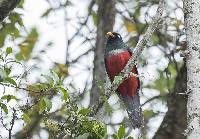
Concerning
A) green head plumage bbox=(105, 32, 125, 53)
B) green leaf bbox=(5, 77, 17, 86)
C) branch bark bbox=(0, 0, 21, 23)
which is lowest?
green leaf bbox=(5, 77, 17, 86)

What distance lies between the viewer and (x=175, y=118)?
473 centimetres

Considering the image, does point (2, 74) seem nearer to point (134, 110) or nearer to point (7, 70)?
point (7, 70)

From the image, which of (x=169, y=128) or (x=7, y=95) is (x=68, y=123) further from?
(x=169, y=128)

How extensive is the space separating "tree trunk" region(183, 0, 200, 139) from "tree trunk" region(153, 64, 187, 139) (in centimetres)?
187

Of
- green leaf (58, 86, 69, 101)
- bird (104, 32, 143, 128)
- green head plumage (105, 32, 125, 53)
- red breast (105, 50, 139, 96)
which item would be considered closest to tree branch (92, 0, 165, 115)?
green leaf (58, 86, 69, 101)

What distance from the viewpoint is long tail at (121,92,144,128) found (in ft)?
14.3

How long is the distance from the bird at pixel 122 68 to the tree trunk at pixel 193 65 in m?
1.75

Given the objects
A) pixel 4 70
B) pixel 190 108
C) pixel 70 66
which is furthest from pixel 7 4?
pixel 70 66

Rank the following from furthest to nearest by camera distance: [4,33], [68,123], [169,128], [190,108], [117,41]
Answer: [117,41], [169,128], [4,33], [68,123], [190,108]

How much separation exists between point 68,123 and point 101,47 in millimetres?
2550

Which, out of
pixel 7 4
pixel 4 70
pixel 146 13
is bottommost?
pixel 4 70

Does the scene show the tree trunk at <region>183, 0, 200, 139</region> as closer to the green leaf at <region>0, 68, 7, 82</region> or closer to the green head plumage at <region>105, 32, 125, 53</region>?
the green leaf at <region>0, 68, 7, 82</region>

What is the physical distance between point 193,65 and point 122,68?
99.2 inches

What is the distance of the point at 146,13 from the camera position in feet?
18.7
